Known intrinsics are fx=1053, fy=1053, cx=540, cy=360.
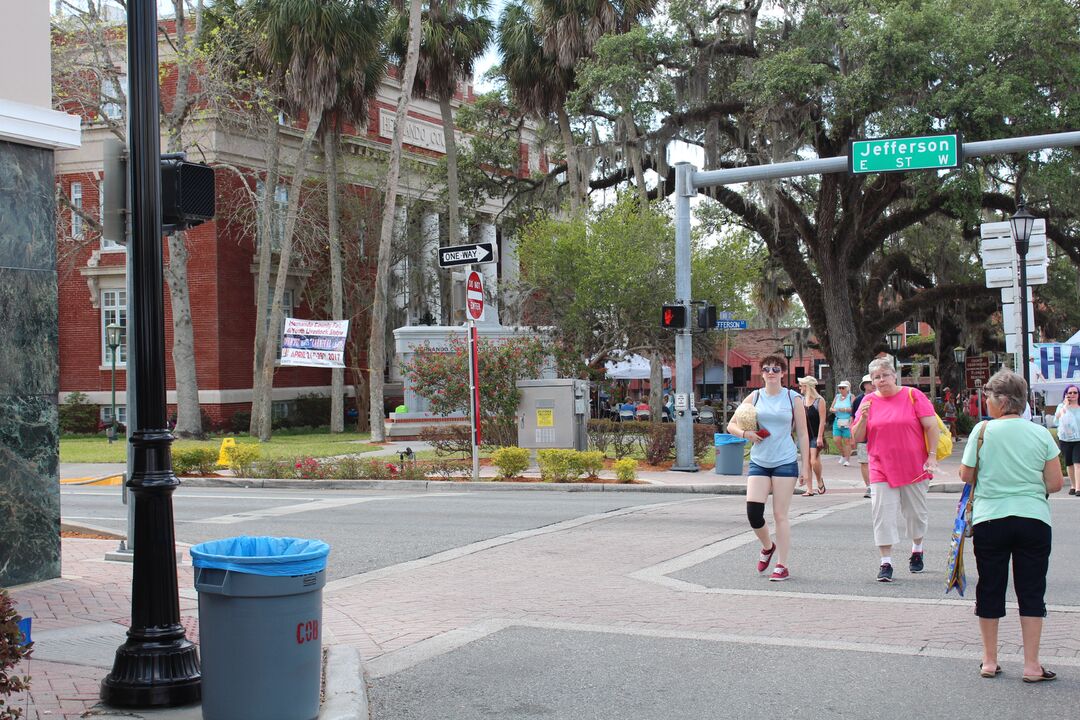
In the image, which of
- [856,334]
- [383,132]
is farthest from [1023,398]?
[383,132]

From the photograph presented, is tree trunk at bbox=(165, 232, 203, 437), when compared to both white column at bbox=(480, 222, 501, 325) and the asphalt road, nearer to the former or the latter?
white column at bbox=(480, 222, 501, 325)

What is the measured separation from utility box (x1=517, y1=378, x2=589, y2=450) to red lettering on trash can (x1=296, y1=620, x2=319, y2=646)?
16.1 meters

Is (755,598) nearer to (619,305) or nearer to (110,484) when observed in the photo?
(110,484)

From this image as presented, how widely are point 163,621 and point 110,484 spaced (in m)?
16.9

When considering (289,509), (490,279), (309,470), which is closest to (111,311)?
(490,279)

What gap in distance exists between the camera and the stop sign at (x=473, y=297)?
16844 millimetres

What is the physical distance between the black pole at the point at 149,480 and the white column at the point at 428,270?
119 feet

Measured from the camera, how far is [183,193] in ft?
19.6

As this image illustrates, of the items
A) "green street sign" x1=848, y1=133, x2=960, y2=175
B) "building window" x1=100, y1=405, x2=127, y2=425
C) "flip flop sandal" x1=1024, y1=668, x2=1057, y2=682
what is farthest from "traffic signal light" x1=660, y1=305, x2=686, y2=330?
"building window" x1=100, y1=405, x2=127, y2=425

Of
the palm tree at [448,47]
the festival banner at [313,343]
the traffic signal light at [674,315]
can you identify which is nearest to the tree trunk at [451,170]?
the palm tree at [448,47]

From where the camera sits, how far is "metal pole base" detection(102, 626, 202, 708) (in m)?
5.27

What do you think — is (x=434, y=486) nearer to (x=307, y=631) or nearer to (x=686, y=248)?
(x=686, y=248)

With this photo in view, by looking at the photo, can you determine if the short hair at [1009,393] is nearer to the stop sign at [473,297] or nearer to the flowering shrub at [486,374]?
the stop sign at [473,297]

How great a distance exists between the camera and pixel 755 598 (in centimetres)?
827
